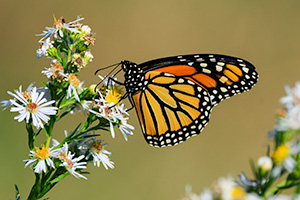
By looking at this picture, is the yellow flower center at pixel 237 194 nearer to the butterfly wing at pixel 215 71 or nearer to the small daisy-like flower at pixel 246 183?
the small daisy-like flower at pixel 246 183

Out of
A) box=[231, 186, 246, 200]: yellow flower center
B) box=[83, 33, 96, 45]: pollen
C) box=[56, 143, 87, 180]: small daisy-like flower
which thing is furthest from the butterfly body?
box=[231, 186, 246, 200]: yellow flower center

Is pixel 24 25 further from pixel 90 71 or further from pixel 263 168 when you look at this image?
pixel 263 168

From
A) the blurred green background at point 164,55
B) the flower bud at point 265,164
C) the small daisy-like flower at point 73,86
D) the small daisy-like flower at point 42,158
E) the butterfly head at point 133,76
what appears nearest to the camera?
the flower bud at point 265,164

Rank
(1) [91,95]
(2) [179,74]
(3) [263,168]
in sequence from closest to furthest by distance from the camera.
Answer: (3) [263,168] < (1) [91,95] < (2) [179,74]

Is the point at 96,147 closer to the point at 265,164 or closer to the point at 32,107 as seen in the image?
the point at 32,107

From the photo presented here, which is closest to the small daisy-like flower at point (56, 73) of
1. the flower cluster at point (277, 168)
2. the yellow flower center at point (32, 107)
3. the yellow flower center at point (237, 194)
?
the yellow flower center at point (32, 107)

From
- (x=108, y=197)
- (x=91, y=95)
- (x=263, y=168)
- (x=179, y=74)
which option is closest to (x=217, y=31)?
(x=108, y=197)

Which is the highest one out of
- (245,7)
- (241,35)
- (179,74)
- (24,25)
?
(24,25)
